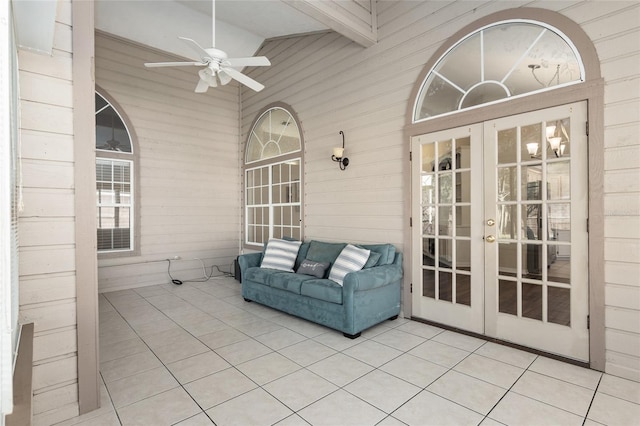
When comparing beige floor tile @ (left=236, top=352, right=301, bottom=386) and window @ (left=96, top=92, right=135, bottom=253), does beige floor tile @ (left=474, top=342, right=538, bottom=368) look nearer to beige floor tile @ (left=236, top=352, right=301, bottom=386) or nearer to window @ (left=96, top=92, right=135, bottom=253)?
beige floor tile @ (left=236, top=352, right=301, bottom=386)

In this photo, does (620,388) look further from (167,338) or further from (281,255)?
(167,338)

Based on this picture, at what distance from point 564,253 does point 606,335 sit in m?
0.67

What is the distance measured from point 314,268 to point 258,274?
0.80 metres

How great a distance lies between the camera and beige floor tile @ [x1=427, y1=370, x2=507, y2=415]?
2117 millimetres

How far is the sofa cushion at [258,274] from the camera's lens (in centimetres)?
410

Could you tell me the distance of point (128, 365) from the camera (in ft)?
8.78

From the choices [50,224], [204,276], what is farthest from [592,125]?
[204,276]

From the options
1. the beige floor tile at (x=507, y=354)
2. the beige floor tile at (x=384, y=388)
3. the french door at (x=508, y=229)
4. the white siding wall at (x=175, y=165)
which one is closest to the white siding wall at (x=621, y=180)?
the french door at (x=508, y=229)

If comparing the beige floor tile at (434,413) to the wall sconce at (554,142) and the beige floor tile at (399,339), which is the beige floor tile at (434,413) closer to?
the beige floor tile at (399,339)

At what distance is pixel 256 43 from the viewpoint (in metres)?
5.46

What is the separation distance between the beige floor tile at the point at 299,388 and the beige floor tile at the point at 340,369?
2.6 inches

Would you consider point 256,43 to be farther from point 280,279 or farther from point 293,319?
point 293,319

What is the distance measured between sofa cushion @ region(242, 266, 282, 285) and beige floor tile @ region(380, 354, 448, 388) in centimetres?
190

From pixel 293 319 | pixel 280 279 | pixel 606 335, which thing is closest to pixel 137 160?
pixel 280 279
